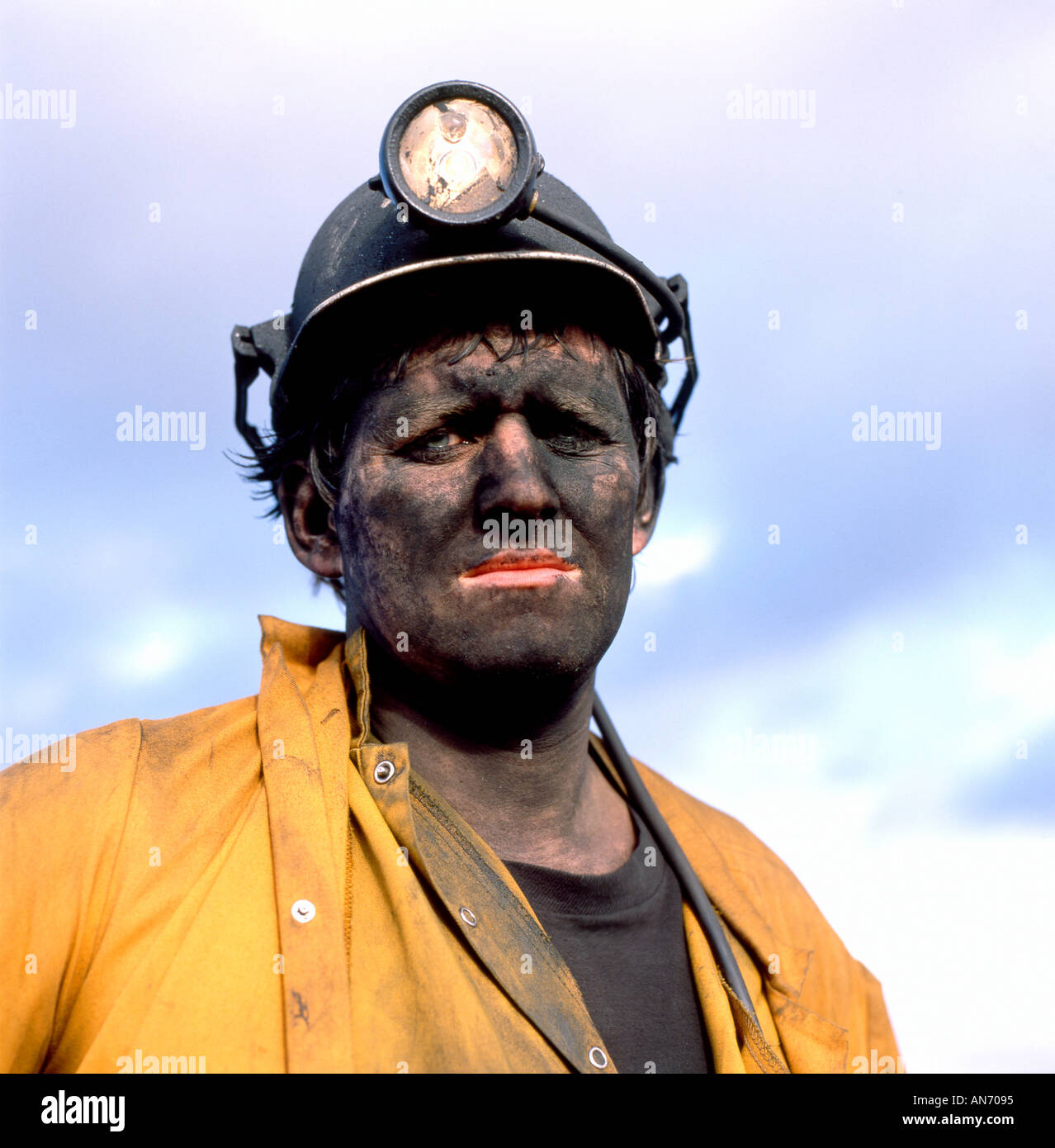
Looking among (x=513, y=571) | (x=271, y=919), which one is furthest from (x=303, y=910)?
(x=513, y=571)

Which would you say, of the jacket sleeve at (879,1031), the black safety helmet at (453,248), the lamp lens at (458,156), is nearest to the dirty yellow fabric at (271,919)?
the jacket sleeve at (879,1031)

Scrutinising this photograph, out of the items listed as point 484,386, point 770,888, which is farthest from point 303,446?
point 770,888

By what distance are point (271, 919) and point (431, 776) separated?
617 millimetres

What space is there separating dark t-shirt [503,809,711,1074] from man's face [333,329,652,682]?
18.7 inches

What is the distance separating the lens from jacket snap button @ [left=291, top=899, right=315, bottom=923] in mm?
1891

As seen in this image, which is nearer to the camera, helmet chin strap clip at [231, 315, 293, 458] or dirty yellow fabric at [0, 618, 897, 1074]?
dirty yellow fabric at [0, 618, 897, 1074]

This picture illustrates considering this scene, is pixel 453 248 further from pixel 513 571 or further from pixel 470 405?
pixel 513 571

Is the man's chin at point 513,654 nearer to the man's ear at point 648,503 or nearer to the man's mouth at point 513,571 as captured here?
the man's mouth at point 513,571

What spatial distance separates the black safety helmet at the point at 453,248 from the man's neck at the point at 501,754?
0.76 meters

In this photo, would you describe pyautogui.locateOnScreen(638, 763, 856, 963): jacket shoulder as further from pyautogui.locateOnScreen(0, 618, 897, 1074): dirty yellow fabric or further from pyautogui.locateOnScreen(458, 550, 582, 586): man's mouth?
pyautogui.locateOnScreen(458, 550, 582, 586): man's mouth

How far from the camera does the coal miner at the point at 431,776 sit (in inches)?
75.0

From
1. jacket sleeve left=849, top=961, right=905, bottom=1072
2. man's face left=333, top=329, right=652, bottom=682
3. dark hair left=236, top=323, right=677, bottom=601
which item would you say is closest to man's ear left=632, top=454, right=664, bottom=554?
dark hair left=236, top=323, right=677, bottom=601
